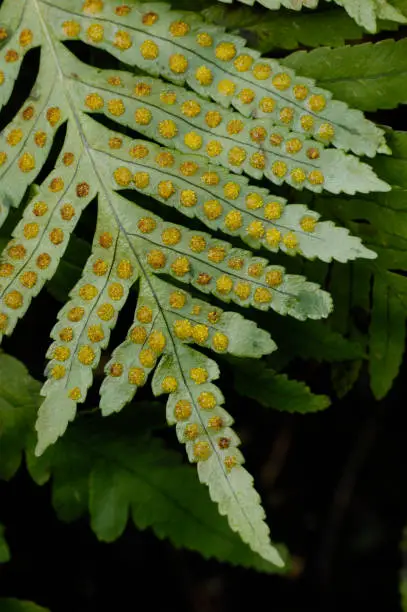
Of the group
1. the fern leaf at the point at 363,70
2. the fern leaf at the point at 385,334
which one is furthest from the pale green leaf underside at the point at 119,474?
the fern leaf at the point at 363,70

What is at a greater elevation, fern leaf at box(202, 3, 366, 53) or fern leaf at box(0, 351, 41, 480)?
fern leaf at box(202, 3, 366, 53)

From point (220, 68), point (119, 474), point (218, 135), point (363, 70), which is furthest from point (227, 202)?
point (119, 474)

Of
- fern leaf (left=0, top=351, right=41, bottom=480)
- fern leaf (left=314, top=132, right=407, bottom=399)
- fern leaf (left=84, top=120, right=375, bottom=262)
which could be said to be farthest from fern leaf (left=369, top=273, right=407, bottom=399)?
fern leaf (left=0, top=351, right=41, bottom=480)

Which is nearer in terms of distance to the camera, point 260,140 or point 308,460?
point 260,140

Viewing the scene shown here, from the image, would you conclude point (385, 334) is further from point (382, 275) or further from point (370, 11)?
point (370, 11)

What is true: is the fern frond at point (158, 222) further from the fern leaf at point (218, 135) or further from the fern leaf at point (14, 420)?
the fern leaf at point (14, 420)

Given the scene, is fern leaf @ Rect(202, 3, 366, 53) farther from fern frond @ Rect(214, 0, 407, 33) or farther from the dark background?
the dark background

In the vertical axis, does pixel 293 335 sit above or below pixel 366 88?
below

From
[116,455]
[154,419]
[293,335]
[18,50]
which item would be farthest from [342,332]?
[18,50]

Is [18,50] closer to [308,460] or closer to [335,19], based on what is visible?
[335,19]
